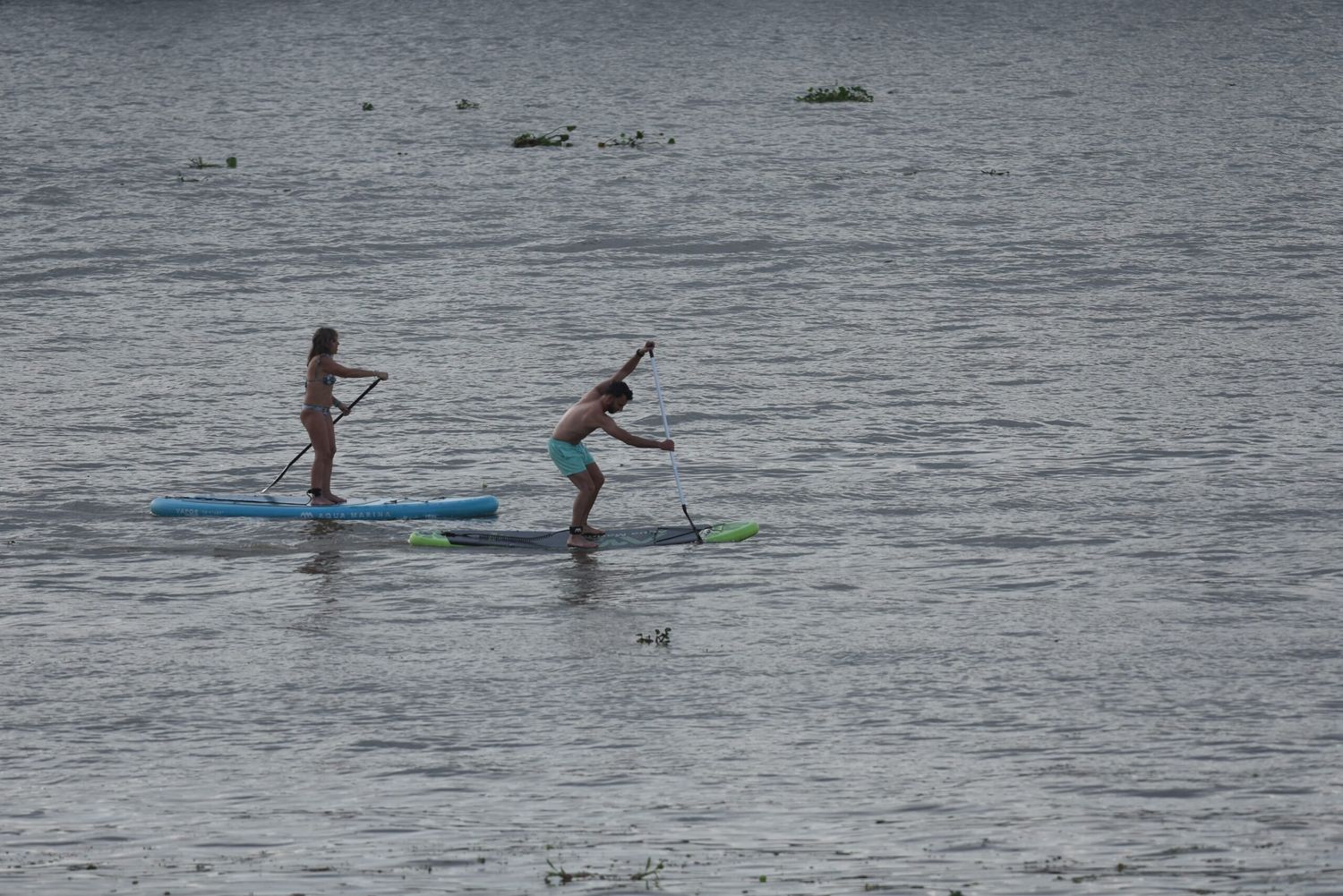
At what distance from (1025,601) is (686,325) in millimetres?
16077

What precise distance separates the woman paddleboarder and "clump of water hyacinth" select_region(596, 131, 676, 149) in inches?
1107

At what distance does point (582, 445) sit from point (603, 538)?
3.39 feet

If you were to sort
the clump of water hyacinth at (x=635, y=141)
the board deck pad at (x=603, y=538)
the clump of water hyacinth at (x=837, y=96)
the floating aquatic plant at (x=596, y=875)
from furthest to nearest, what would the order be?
the clump of water hyacinth at (x=837, y=96), the clump of water hyacinth at (x=635, y=141), the board deck pad at (x=603, y=538), the floating aquatic plant at (x=596, y=875)

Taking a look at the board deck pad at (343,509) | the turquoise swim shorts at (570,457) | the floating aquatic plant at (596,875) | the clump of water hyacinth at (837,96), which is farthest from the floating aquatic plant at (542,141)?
the floating aquatic plant at (596,875)

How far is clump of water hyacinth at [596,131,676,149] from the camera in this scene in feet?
162

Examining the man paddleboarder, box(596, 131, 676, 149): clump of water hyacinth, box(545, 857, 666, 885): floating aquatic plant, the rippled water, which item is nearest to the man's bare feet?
the man paddleboarder

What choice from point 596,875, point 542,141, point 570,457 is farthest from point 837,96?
point 596,875

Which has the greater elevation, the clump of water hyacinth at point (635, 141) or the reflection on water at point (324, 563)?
the clump of water hyacinth at point (635, 141)

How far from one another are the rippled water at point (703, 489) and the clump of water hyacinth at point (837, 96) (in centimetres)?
146

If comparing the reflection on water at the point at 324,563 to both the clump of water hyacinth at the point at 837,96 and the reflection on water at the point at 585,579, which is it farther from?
the clump of water hyacinth at the point at 837,96

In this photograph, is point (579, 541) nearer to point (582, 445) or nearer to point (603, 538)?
point (603, 538)

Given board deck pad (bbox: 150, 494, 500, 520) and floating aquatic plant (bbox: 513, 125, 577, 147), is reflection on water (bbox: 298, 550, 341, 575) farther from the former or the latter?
floating aquatic plant (bbox: 513, 125, 577, 147)

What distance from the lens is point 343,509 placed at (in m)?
21.4

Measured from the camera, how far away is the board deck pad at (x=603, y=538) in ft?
65.8
